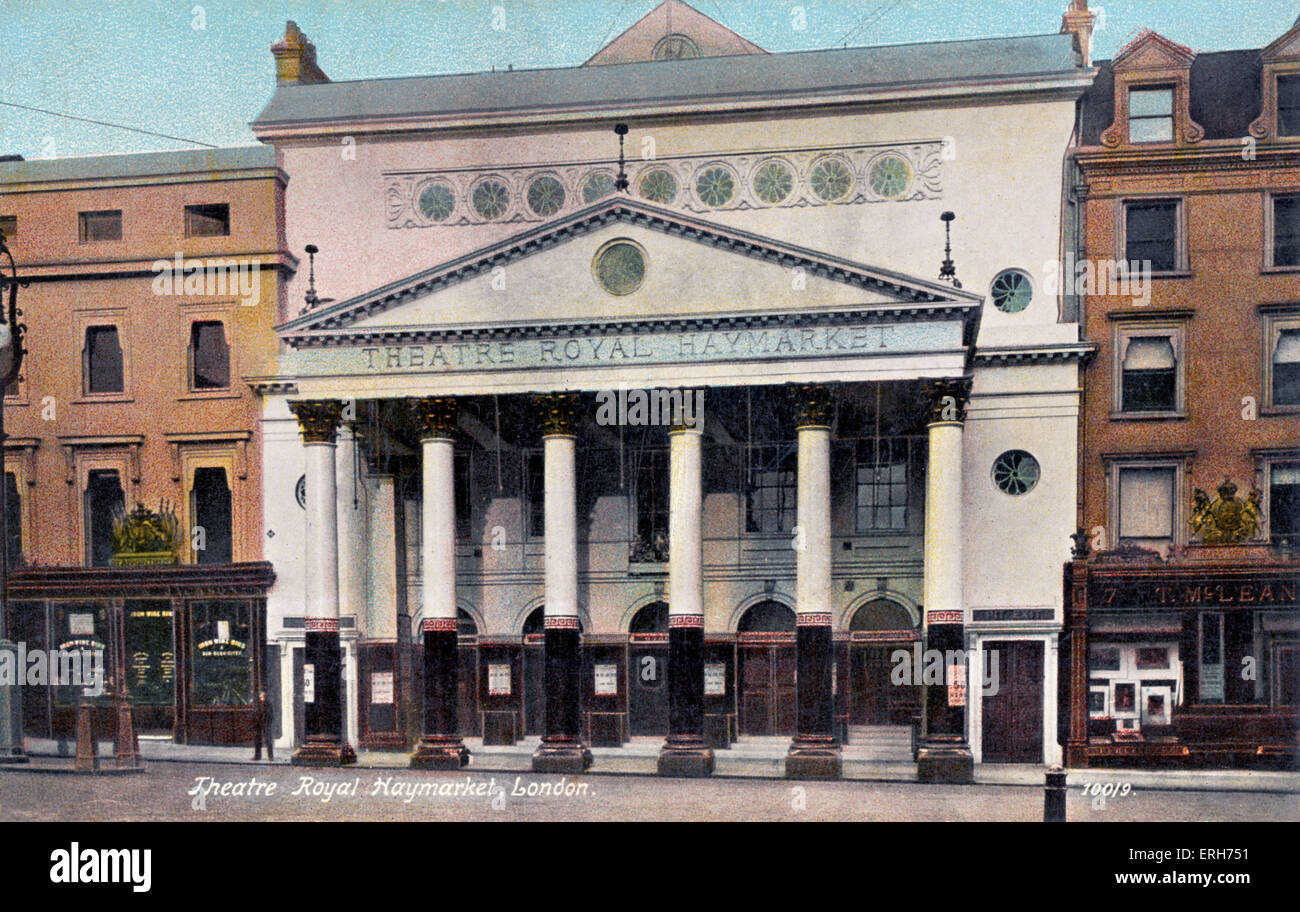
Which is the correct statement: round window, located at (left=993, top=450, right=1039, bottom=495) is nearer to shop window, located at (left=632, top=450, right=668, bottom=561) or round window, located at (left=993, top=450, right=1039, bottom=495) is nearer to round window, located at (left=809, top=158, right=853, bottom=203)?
round window, located at (left=809, top=158, right=853, bottom=203)

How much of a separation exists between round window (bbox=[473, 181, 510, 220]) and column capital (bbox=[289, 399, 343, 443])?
14.2 ft

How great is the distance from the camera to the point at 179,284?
26016 mm

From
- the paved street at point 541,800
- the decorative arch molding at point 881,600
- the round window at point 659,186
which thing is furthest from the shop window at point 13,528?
the decorative arch molding at point 881,600

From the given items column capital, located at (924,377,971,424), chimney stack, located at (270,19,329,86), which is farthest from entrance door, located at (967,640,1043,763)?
chimney stack, located at (270,19,329,86)

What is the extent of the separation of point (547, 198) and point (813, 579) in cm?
802

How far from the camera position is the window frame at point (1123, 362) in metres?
24.9

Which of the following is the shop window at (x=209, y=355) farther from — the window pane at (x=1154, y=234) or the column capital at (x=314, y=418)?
the window pane at (x=1154, y=234)

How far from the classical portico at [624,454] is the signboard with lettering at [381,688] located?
0.09 meters

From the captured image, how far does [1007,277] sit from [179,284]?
49.0 feet

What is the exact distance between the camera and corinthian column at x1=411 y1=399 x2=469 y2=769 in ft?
81.8

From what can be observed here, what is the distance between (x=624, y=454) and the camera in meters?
26.9

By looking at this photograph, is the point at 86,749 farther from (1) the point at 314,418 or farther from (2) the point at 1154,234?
(2) the point at 1154,234
